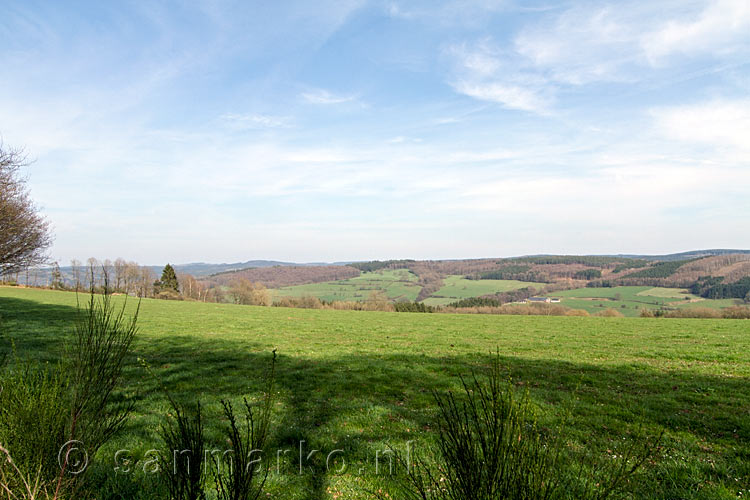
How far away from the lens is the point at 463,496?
1.40 meters

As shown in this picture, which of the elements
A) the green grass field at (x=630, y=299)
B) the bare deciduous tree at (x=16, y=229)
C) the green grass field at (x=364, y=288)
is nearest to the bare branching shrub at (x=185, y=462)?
the bare deciduous tree at (x=16, y=229)

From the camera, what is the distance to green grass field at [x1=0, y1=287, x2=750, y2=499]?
15.8 ft

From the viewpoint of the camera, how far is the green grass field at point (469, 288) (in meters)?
84.3

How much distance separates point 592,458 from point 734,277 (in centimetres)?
10821

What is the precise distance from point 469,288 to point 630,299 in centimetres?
3534

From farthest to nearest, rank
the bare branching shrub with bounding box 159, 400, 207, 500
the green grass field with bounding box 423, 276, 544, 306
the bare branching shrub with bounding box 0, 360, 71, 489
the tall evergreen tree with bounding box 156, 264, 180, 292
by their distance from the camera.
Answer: the green grass field with bounding box 423, 276, 544, 306 → the tall evergreen tree with bounding box 156, 264, 180, 292 → the bare branching shrub with bounding box 0, 360, 71, 489 → the bare branching shrub with bounding box 159, 400, 207, 500

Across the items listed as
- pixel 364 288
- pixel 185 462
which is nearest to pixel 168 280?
pixel 364 288

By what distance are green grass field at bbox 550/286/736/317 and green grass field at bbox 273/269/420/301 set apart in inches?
1399

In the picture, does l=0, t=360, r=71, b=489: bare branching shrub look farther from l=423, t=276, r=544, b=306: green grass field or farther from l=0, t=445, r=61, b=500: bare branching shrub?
l=423, t=276, r=544, b=306: green grass field

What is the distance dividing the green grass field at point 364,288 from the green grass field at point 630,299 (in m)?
35.5

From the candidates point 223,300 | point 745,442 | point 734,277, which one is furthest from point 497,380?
point 734,277

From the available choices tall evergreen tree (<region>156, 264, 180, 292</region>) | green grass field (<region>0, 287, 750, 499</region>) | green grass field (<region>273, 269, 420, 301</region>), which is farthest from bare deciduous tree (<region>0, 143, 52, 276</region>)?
green grass field (<region>273, 269, 420, 301</region>)

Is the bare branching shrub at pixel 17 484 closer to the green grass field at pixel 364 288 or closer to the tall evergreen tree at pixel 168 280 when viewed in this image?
→ the tall evergreen tree at pixel 168 280

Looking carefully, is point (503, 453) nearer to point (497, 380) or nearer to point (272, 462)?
point (497, 380)
